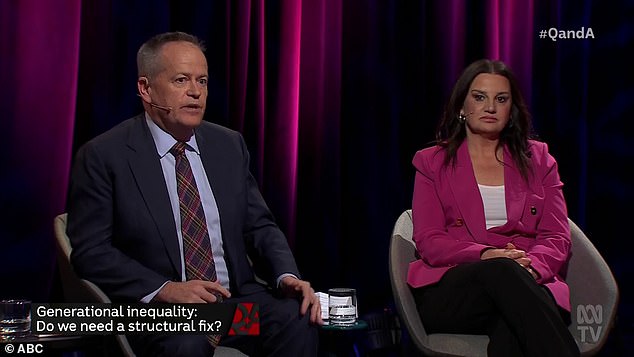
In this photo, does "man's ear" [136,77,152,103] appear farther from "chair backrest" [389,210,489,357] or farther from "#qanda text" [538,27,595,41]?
"#qanda text" [538,27,595,41]

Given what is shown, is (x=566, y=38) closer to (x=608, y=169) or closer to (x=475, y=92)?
(x=608, y=169)

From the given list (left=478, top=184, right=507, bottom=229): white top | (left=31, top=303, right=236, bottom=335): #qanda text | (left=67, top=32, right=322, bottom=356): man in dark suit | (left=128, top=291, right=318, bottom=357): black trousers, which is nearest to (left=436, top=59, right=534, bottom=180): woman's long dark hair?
(left=478, top=184, right=507, bottom=229): white top

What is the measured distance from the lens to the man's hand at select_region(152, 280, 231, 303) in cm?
237

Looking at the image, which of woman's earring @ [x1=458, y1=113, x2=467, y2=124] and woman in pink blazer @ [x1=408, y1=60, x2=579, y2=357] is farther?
woman's earring @ [x1=458, y1=113, x2=467, y2=124]

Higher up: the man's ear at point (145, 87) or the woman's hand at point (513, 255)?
the man's ear at point (145, 87)

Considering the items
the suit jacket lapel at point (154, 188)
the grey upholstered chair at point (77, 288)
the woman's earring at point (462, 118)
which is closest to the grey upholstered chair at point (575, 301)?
the woman's earring at point (462, 118)

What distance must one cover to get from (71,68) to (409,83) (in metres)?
1.27

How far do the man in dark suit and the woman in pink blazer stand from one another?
547 mm

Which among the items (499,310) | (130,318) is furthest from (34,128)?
(499,310)

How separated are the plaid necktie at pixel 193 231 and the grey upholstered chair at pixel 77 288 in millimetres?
221

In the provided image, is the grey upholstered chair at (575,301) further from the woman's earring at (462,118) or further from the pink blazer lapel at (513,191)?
the woman's earring at (462,118)

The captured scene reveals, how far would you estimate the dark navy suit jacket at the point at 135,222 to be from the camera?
246 cm

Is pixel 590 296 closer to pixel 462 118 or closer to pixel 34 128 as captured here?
pixel 462 118

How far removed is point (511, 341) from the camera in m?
2.64
